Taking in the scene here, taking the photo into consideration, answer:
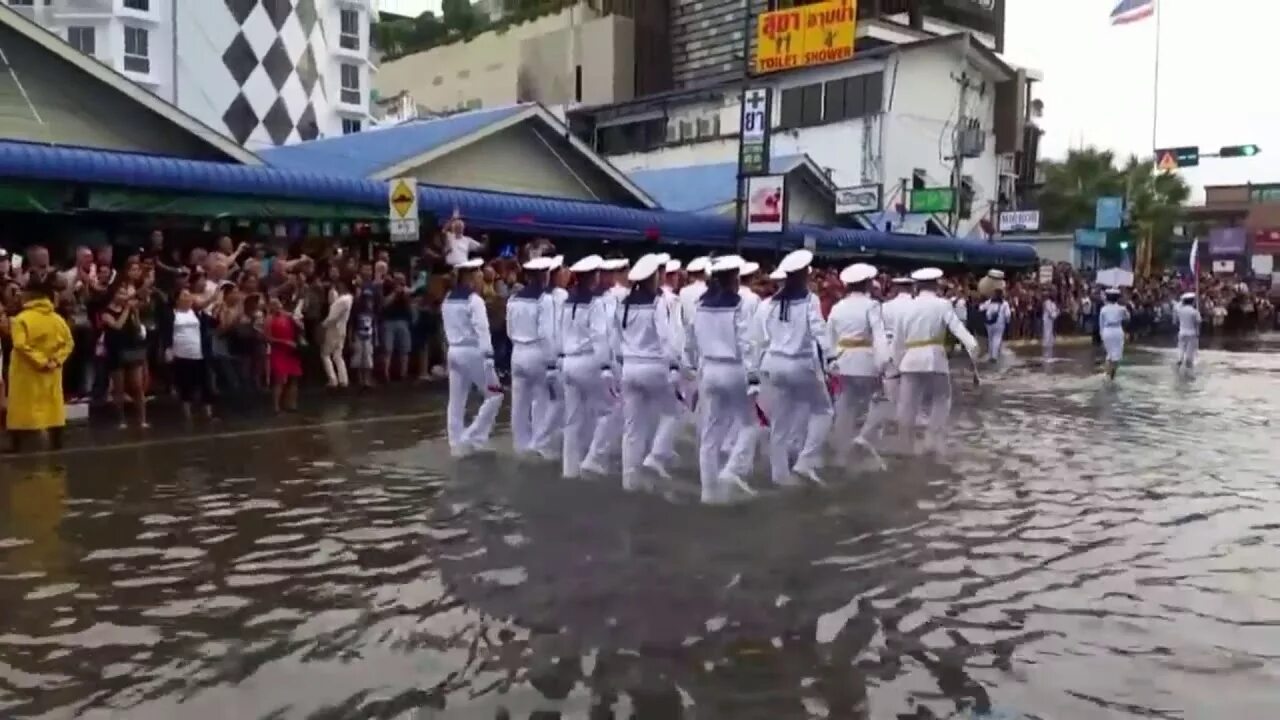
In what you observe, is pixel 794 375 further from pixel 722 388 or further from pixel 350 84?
pixel 350 84

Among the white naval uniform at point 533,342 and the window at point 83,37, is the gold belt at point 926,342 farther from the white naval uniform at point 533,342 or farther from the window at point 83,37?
the window at point 83,37

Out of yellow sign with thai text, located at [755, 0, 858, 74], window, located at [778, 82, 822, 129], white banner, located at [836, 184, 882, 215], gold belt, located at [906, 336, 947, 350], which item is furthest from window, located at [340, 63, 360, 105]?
gold belt, located at [906, 336, 947, 350]

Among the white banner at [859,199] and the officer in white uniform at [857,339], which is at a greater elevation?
the white banner at [859,199]

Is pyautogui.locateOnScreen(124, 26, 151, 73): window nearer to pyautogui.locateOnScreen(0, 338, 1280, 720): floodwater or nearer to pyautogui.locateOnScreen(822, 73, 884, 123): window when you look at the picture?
pyautogui.locateOnScreen(822, 73, 884, 123): window

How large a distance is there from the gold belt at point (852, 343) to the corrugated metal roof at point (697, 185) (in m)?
16.5

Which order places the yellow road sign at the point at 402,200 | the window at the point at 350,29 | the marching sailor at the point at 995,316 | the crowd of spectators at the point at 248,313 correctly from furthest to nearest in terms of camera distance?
the window at the point at 350,29 < the marching sailor at the point at 995,316 < the yellow road sign at the point at 402,200 < the crowd of spectators at the point at 248,313

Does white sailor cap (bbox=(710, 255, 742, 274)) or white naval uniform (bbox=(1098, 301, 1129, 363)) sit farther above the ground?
white sailor cap (bbox=(710, 255, 742, 274))

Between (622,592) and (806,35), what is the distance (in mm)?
31129

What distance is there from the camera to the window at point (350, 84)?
4956 cm

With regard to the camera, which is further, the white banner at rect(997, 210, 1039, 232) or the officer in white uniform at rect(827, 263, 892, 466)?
the white banner at rect(997, 210, 1039, 232)

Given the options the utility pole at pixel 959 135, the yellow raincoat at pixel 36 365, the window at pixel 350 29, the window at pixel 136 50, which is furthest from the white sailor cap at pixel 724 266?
the window at pixel 350 29

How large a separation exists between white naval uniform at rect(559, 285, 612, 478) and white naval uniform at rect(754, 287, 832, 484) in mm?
1427

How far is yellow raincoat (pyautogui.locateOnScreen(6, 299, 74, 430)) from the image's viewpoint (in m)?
11.9

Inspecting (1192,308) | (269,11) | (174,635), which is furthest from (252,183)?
(269,11)
